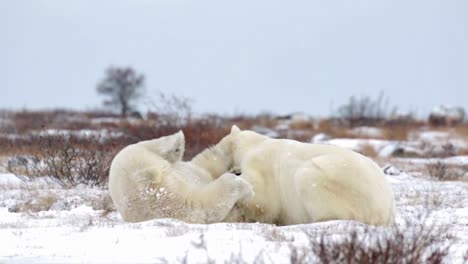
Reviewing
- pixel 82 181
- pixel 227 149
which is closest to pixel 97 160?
pixel 82 181

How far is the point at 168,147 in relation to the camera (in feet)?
20.9

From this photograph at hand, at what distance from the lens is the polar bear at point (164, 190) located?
611 centimetres

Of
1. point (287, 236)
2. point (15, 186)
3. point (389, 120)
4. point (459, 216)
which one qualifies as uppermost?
point (287, 236)

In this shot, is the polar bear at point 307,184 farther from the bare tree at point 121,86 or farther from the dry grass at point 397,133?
the bare tree at point 121,86

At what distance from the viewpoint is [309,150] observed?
643 cm

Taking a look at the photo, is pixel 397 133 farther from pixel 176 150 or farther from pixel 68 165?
pixel 176 150

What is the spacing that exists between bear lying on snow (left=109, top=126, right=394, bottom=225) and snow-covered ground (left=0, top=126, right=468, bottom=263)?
218 mm

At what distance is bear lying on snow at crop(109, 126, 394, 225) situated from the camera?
6031 millimetres

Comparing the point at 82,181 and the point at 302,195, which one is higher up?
the point at 302,195

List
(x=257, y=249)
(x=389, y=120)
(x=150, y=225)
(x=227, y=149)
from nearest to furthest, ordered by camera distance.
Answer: (x=257, y=249), (x=150, y=225), (x=227, y=149), (x=389, y=120)

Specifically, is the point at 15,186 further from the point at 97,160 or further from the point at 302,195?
the point at 302,195

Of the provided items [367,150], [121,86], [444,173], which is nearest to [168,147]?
[444,173]

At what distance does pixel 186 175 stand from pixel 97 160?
530cm

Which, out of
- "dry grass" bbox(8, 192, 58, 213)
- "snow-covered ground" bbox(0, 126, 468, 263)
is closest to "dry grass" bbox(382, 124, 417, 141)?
"snow-covered ground" bbox(0, 126, 468, 263)
